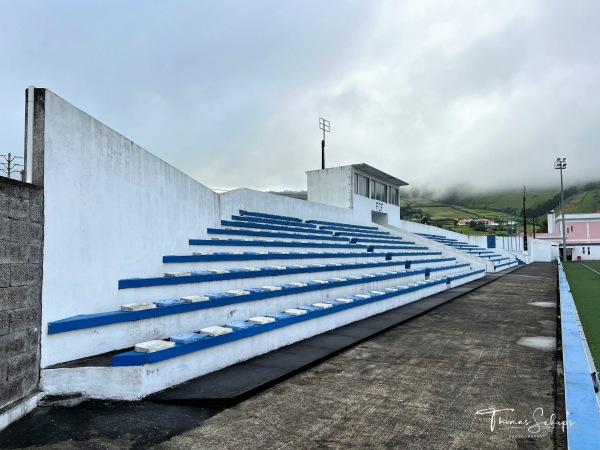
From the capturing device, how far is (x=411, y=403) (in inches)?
146

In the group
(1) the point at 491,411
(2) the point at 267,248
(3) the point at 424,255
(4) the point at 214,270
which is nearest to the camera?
(1) the point at 491,411

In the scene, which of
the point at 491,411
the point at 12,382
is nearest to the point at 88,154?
the point at 12,382

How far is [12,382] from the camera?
3258 mm

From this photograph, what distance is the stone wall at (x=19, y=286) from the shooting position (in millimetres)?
3229

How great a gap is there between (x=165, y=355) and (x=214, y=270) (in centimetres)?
276

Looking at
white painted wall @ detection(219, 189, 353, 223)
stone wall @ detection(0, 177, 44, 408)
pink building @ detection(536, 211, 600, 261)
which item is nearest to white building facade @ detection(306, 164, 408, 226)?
white painted wall @ detection(219, 189, 353, 223)

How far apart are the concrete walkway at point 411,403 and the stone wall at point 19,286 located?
148cm

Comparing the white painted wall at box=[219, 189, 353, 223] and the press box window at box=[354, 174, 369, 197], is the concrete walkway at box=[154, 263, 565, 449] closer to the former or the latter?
the white painted wall at box=[219, 189, 353, 223]

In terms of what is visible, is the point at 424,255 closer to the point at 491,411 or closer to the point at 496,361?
the point at 496,361

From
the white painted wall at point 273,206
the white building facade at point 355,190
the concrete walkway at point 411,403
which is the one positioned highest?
the white building facade at point 355,190

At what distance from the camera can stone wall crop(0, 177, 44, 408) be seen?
323cm

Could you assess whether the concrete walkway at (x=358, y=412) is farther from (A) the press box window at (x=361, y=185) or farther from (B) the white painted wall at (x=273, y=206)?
(A) the press box window at (x=361, y=185)

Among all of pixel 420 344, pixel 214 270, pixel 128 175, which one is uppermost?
pixel 128 175

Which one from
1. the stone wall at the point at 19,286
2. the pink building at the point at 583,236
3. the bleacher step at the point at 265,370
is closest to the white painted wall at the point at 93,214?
the stone wall at the point at 19,286
